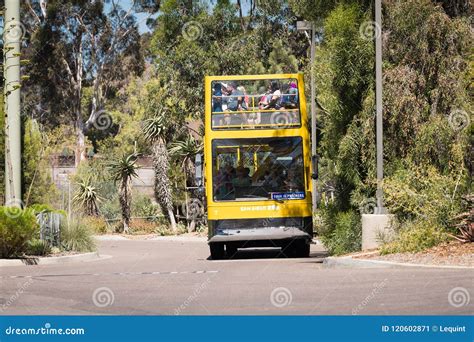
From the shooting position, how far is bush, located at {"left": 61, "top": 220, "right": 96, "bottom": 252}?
24.5m

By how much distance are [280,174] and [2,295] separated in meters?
10.2

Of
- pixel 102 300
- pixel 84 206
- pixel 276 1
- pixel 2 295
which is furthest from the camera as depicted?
pixel 276 1

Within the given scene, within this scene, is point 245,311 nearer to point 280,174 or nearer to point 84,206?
point 280,174

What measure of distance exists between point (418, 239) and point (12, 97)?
1318cm

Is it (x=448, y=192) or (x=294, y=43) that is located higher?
(x=294, y=43)

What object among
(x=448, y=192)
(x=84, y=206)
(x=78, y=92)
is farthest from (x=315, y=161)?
(x=78, y=92)

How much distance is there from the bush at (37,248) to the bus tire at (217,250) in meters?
4.05

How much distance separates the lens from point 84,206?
145 ft

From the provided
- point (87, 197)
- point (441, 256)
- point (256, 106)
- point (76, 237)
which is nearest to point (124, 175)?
point (87, 197)

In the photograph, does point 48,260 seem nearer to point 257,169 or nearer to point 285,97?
point 257,169

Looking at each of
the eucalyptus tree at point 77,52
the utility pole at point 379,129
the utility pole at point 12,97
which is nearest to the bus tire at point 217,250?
the utility pole at point 12,97

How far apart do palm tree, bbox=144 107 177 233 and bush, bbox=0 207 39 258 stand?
2053 cm

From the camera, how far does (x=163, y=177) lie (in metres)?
42.3

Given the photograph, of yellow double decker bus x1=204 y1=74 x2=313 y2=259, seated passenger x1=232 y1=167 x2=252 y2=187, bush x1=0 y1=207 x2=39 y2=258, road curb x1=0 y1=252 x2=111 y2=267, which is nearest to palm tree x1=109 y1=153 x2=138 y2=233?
road curb x1=0 y1=252 x2=111 y2=267
